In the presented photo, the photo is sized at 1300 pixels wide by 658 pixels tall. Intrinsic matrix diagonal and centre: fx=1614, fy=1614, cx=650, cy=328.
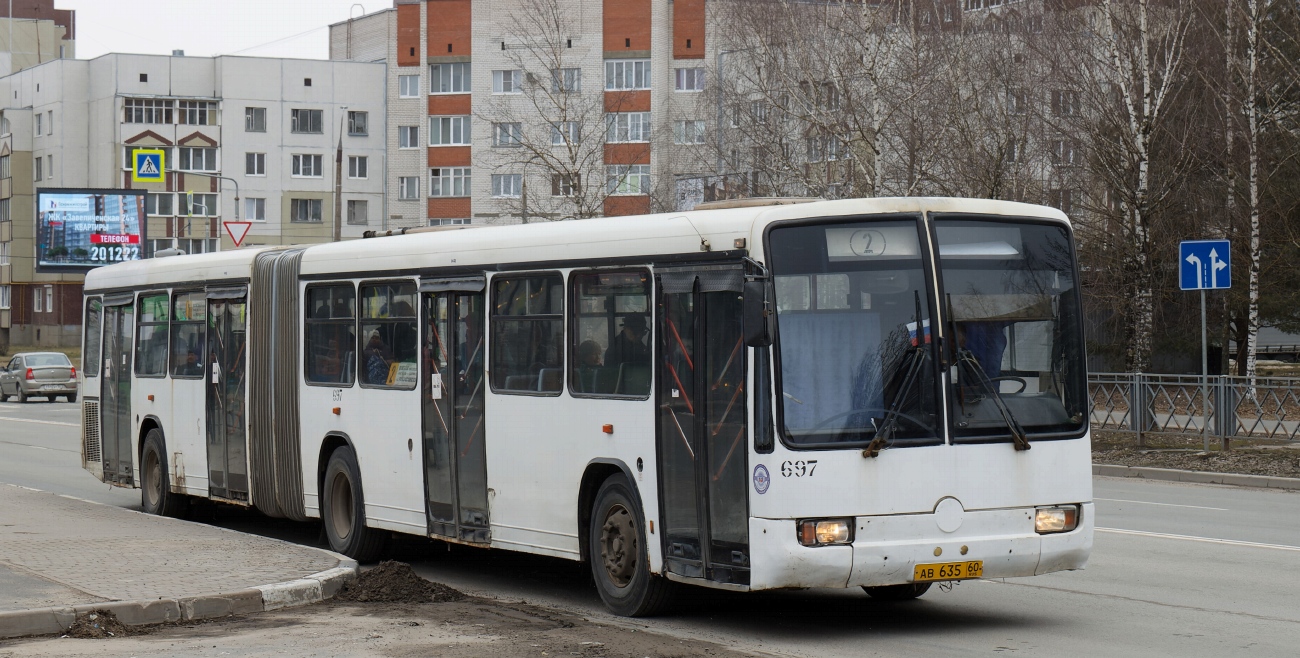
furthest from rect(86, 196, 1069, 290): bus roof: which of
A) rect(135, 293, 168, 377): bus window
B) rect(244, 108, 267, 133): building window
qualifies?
rect(244, 108, 267, 133): building window

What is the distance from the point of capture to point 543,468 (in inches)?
442

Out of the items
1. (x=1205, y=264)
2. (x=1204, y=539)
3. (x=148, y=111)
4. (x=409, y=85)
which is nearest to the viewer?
(x=1204, y=539)

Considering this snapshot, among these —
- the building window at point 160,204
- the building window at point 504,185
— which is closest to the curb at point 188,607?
the building window at point 504,185

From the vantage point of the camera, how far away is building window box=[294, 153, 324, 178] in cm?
9481

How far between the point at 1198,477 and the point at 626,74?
65.3m

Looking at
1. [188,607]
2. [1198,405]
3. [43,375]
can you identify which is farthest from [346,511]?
[43,375]

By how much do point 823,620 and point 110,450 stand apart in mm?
11311

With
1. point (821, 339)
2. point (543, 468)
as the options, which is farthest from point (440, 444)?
point (821, 339)

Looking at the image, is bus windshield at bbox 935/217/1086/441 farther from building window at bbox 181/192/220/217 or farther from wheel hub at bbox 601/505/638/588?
building window at bbox 181/192/220/217

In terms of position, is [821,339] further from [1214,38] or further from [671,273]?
[1214,38]

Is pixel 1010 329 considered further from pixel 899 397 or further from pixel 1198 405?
pixel 1198 405

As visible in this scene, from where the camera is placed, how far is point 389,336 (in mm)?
13266

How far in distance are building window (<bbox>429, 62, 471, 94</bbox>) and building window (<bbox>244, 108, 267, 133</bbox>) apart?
11.1 m

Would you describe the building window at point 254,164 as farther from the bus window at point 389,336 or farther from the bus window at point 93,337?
the bus window at point 389,336
